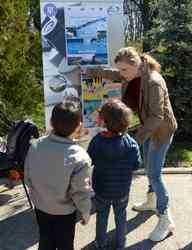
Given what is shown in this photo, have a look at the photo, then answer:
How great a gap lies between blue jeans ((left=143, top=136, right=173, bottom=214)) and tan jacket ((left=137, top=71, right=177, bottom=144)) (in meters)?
0.08

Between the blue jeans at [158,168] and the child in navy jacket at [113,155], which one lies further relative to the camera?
the blue jeans at [158,168]

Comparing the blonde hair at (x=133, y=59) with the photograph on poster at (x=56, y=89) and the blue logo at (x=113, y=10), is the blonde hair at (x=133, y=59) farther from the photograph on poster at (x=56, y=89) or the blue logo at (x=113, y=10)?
the blue logo at (x=113, y=10)

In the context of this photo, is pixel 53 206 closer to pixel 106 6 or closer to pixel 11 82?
pixel 106 6

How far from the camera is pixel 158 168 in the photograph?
445 centimetres

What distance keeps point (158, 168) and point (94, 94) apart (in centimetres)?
147

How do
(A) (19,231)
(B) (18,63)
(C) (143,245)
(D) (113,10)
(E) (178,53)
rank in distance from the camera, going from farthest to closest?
(B) (18,63)
(E) (178,53)
(D) (113,10)
(A) (19,231)
(C) (143,245)

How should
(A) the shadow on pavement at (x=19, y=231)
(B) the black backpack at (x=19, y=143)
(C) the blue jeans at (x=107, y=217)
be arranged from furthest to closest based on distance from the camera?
(B) the black backpack at (x=19, y=143) < (A) the shadow on pavement at (x=19, y=231) < (C) the blue jeans at (x=107, y=217)

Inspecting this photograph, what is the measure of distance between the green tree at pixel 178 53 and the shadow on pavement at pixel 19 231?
3420 millimetres

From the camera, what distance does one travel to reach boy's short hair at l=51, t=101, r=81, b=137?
328 cm

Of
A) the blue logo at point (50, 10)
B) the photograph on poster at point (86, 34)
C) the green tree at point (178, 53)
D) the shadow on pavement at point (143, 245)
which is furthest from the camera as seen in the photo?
the green tree at point (178, 53)

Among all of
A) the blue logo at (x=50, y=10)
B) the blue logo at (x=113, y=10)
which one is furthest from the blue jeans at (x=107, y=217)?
the blue logo at (x=113, y=10)

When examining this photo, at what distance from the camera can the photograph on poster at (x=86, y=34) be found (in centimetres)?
545

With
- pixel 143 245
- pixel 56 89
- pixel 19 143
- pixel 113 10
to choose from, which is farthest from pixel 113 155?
pixel 113 10

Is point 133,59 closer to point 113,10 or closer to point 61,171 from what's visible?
point 61,171
